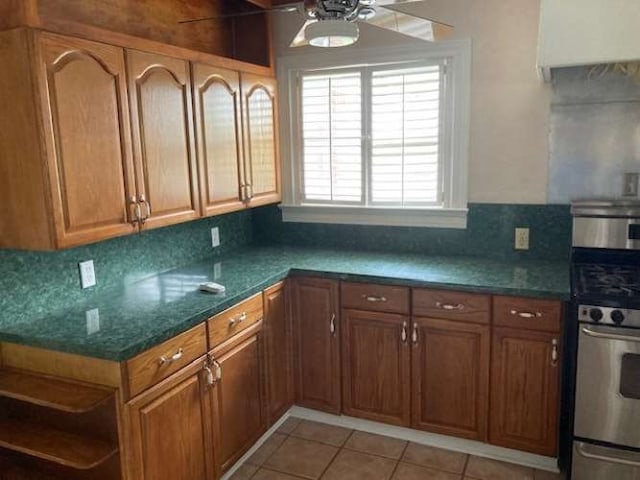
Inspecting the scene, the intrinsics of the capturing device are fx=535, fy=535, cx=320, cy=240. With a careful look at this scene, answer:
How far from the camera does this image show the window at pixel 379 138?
3020mm

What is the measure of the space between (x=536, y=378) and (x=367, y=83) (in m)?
1.85

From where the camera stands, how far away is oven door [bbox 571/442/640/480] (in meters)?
2.32

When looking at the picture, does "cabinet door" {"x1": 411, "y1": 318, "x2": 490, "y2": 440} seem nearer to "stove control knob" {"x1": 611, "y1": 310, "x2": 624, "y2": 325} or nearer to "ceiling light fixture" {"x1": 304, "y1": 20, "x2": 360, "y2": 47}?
"stove control knob" {"x1": 611, "y1": 310, "x2": 624, "y2": 325}

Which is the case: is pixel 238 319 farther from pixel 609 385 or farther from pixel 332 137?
pixel 609 385

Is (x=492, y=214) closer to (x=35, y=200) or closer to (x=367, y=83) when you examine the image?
(x=367, y=83)

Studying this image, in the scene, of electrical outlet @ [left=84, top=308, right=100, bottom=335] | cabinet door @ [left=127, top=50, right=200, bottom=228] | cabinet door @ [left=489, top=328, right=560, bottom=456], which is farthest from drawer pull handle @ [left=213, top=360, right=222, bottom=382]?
cabinet door @ [left=489, top=328, right=560, bottom=456]

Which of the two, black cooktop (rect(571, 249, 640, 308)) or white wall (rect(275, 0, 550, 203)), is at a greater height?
white wall (rect(275, 0, 550, 203))

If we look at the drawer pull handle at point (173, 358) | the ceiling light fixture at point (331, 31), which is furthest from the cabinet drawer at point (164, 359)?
the ceiling light fixture at point (331, 31)

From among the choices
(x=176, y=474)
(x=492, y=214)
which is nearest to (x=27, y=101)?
(x=176, y=474)

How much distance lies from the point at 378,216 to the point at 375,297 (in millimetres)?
669

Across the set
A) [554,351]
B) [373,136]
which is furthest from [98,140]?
[554,351]

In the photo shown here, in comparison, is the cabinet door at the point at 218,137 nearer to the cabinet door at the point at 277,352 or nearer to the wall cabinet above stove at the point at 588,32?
the cabinet door at the point at 277,352

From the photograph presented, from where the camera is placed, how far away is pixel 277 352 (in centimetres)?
290

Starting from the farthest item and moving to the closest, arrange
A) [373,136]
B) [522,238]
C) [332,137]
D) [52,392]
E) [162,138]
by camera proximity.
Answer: [332,137], [373,136], [522,238], [162,138], [52,392]
